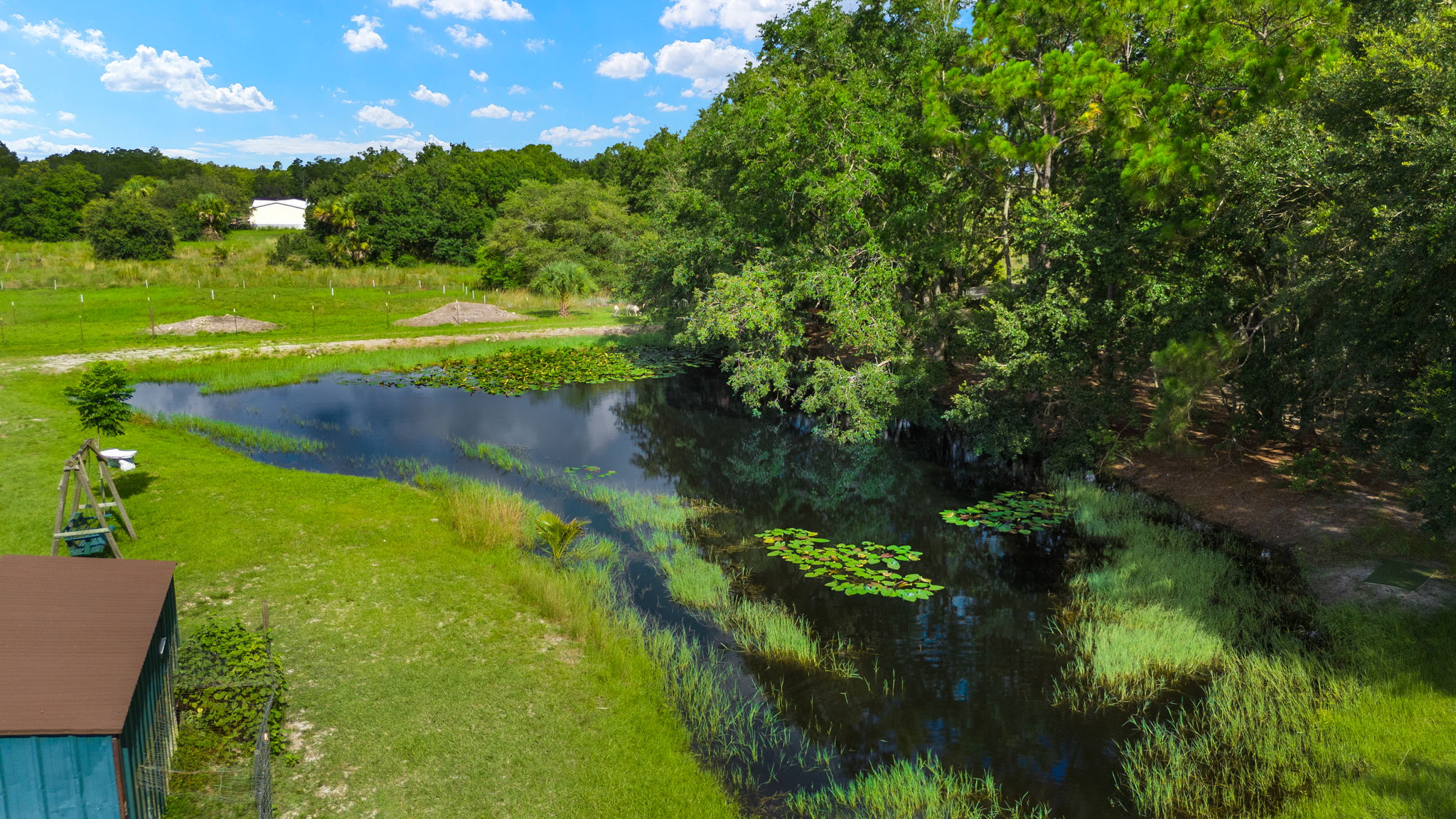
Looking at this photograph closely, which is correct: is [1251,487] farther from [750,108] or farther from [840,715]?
[750,108]

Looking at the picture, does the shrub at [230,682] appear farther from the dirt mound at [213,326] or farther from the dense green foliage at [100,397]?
the dirt mound at [213,326]

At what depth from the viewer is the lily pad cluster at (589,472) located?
68.5ft

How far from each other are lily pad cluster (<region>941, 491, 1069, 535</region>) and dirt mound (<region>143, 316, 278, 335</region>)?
38.8 meters

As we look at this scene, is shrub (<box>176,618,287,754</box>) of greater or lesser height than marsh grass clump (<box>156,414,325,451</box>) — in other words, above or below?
below

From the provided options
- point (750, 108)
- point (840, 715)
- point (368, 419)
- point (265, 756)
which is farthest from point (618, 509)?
point (750, 108)

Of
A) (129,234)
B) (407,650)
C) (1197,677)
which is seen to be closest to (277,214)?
(129,234)

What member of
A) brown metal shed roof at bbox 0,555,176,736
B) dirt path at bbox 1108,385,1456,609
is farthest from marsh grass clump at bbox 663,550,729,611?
dirt path at bbox 1108,385,1456,609

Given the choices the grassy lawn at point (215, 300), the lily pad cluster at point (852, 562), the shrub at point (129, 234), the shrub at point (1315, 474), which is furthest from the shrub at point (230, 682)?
the shrub at point (129, 234)

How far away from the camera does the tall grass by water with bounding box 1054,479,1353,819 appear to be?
877cm

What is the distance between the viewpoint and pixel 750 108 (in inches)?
963

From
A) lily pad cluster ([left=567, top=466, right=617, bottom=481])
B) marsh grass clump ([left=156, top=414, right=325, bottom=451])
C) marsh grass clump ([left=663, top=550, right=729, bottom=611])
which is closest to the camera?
marsh grass clump ([left=663, top=550, right=729, bottom=611])

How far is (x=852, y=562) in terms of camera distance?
15.3 metres

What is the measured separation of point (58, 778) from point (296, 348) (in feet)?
113

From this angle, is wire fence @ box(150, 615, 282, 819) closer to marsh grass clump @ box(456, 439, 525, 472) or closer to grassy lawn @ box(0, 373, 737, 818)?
grassy lawn @ box(0, 373, 737, 818)
